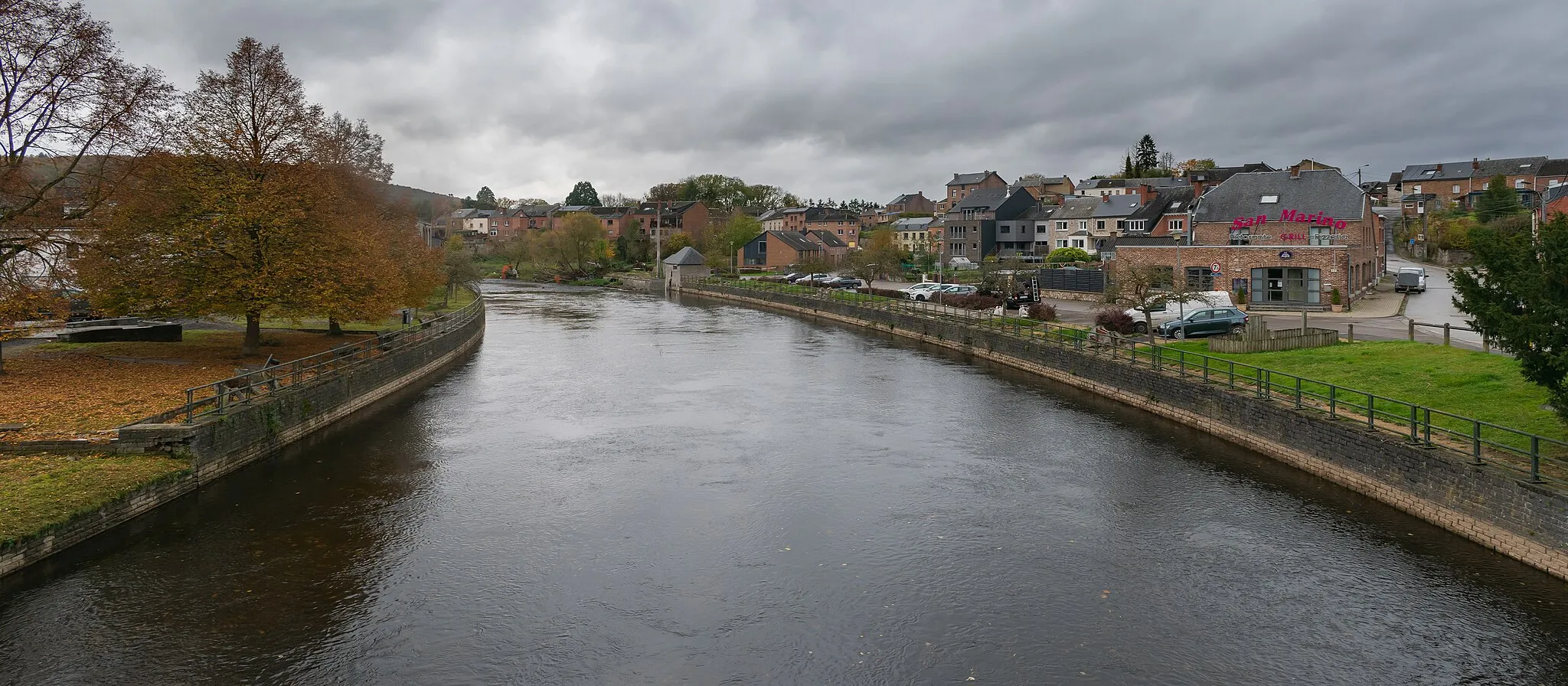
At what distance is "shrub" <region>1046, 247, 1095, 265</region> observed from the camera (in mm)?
86000

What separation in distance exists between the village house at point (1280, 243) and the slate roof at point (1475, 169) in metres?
81.2

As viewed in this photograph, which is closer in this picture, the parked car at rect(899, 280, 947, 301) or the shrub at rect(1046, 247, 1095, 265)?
the parked car at rect(899, 280, 947, 301)

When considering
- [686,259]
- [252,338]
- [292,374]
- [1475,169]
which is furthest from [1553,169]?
[292,374]

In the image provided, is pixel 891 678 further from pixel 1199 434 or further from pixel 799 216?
pixel 799 216

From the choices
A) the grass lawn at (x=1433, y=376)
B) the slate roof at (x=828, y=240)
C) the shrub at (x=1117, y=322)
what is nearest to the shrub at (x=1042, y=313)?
the shrub at (x=1117, y=322)

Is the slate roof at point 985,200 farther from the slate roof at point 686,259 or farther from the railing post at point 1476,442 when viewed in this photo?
the railing post at point 1476,442

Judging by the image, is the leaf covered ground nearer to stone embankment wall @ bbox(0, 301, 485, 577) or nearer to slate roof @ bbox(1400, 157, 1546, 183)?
stone embankment wall @ bbox(0, 301, 485, 577)

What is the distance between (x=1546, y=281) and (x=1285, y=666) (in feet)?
26.1

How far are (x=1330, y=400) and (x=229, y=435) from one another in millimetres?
24861

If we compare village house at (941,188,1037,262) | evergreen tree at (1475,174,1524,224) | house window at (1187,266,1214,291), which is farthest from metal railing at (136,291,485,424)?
evergreen tree at (1475,174,1524,224)

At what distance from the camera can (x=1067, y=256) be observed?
88375 mm

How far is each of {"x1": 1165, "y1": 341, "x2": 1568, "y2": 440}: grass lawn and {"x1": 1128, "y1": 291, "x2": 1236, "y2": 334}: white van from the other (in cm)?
556

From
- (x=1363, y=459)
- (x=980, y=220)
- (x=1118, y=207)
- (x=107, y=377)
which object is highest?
(x=1118, y=207)

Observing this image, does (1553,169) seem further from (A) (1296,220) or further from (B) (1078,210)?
(A) (1296,220)
